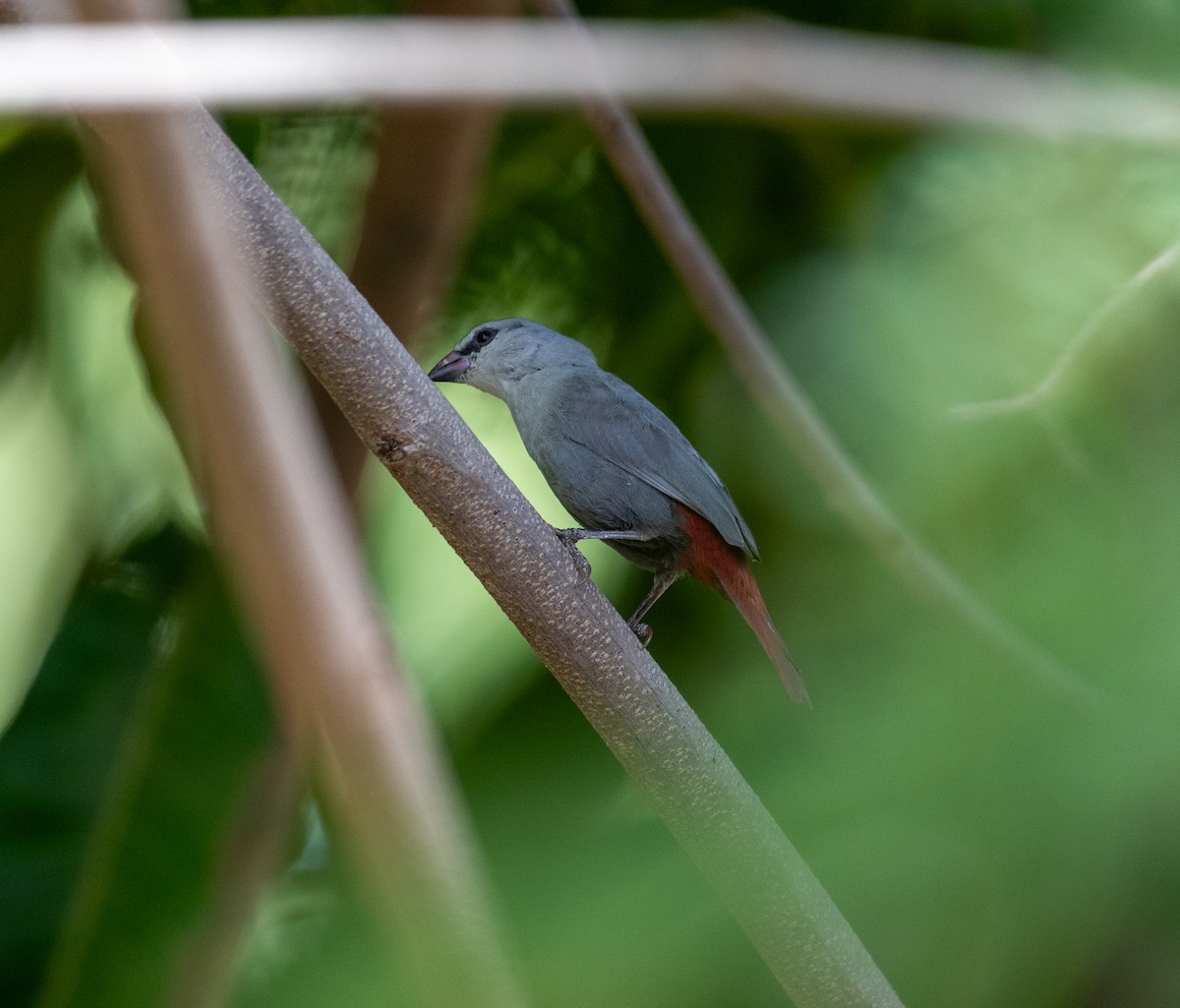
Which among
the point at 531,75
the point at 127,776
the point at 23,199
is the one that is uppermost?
the point at 23,199

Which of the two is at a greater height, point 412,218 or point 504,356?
point 412,218

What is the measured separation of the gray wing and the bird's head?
0.13 meters

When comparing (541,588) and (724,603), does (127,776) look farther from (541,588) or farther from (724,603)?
(541,588)

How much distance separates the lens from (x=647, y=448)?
157 cm

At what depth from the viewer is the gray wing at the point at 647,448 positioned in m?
1.51

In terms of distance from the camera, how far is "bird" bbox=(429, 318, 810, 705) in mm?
1522

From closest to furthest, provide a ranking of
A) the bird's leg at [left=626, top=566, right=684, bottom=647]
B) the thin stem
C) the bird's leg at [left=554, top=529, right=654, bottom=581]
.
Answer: the thin stem, the bird's leg at [left=554, top=529, right=654, bottom=581], the bird's leg at [left=626, top=566, right=684, bottom=647]

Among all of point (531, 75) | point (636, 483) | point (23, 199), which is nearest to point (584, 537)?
point (636, 483)

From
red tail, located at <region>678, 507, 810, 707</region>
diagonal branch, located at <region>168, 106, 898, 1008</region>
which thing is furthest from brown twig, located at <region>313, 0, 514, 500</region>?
diagonal branch, located at <region>168, 106, 898, 1008</region>

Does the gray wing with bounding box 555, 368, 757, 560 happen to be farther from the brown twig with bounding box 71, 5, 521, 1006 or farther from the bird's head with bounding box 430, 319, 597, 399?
the brown twig with bounding box 71, 5, 521, 1006

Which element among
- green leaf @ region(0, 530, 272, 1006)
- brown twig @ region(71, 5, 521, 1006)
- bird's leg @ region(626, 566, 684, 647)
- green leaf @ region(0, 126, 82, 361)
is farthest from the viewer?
green leaf @ region(0, 126, 82, 361)

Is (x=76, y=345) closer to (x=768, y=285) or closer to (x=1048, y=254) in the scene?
(x=768, y=285)

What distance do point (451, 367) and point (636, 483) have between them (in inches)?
15.8

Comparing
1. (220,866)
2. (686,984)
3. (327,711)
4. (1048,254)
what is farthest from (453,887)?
(220,866)
